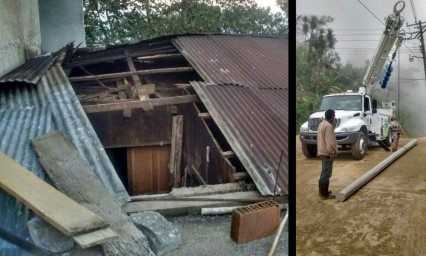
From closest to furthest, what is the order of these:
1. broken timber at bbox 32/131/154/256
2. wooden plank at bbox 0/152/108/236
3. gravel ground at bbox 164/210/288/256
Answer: wooden plank at bbox 0/152/108/236
broken timber at bbox 32/131/154/256
gravel ground at bbox 164/210/288/256

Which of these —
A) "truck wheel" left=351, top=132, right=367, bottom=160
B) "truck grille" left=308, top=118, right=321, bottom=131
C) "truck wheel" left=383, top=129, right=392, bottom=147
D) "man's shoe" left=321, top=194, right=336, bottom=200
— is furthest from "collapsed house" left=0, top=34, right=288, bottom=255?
"truck wheel" left=383, top=129, right=392, bottom=147

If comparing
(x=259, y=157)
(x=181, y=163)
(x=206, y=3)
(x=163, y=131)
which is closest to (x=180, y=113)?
(x=163, y=131)

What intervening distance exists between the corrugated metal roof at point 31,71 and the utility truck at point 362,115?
1131mm

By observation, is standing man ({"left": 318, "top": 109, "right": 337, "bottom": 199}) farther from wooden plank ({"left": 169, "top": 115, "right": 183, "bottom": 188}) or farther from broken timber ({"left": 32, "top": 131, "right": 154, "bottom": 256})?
broken timber ({"left": 32, "top": 131, "right": 154, "bottom": 256})

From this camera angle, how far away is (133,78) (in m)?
1.56

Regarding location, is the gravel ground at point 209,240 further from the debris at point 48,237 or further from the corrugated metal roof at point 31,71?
the corrugated metal roof at point 31,71

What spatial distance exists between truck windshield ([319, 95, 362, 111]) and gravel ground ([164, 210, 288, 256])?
0.64 meters

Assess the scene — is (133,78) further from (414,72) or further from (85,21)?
(414,72)

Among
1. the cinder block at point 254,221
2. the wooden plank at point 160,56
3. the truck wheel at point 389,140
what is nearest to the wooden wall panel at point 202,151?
the cinder block at point 254,221

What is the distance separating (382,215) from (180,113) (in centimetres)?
98

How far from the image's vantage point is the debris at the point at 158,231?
1318mm

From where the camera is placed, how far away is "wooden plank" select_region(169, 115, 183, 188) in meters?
1.47

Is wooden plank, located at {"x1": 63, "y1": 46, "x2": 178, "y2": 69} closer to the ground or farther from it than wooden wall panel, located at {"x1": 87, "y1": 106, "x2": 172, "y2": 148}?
farther from it

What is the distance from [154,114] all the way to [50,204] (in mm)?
530
